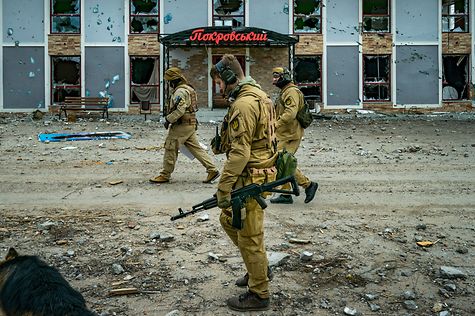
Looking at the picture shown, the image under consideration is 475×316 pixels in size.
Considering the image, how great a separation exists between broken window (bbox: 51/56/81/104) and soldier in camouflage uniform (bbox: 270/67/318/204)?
19.1 m

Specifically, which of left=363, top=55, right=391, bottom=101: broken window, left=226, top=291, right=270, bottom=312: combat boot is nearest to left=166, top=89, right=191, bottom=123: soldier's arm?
left=226, top=291, right=270, bottom=312: combat boot

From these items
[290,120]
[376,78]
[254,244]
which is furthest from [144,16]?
[254,244]

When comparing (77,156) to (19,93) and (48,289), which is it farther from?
(19,93)

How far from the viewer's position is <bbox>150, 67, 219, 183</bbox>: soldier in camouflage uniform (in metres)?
8.94

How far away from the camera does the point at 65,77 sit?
24.9 metres

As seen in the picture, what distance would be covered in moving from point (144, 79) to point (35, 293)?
896 inches

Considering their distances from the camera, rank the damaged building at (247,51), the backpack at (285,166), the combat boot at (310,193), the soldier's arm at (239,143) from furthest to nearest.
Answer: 1. the damaged building at (247,51)
2. the combat boot at (310,193)
3. the backpack at (285,166)
4. the soldier's arm at (239,143)

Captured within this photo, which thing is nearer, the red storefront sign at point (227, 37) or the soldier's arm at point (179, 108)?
the soldier's arm at point (179, 108)

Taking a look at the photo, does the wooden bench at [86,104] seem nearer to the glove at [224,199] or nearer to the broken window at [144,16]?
the broken window at [144,16]

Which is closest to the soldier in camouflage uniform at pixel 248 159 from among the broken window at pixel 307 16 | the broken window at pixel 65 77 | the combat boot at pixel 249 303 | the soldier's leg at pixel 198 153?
the combat boot at pixel 249 303

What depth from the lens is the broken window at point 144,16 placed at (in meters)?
24.9

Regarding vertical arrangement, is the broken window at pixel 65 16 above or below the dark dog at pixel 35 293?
above

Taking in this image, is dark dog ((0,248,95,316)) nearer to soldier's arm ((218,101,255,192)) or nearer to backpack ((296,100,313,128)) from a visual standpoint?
soldier's arm ((218,101,255,192))

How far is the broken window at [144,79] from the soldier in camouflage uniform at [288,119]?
17.9 meters
